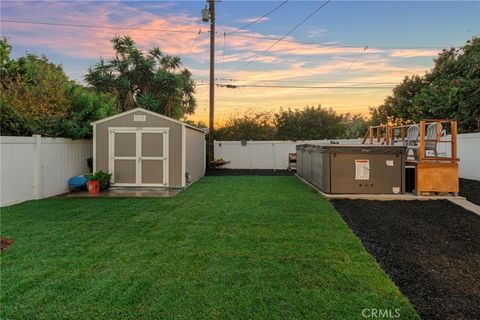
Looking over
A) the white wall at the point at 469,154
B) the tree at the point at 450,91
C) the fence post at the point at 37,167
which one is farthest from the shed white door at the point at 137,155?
the tree at the point at 450,91

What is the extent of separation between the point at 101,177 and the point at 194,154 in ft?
12.6

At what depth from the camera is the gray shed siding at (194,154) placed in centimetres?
1096

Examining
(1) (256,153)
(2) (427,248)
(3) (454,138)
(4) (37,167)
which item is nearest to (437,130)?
(3) (454,138)

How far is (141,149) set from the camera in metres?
10.1

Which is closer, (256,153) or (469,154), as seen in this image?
(469,154)

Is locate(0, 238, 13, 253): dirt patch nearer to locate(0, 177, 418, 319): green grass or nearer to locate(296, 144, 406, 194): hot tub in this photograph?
locate(0, 177, 418, 319): green grass

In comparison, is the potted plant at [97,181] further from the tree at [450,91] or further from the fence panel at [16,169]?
the tree at [450,91]

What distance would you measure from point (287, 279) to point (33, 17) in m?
14.4

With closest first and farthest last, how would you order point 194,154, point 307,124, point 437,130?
point 437,130, point 194,154, point 307,124

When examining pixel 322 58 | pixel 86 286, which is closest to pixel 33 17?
pixel 322 58

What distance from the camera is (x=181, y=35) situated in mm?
17156

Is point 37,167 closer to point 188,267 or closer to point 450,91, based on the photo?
point 188,267

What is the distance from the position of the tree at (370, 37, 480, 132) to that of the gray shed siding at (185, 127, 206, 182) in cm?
1010

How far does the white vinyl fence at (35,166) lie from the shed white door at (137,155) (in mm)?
1171
